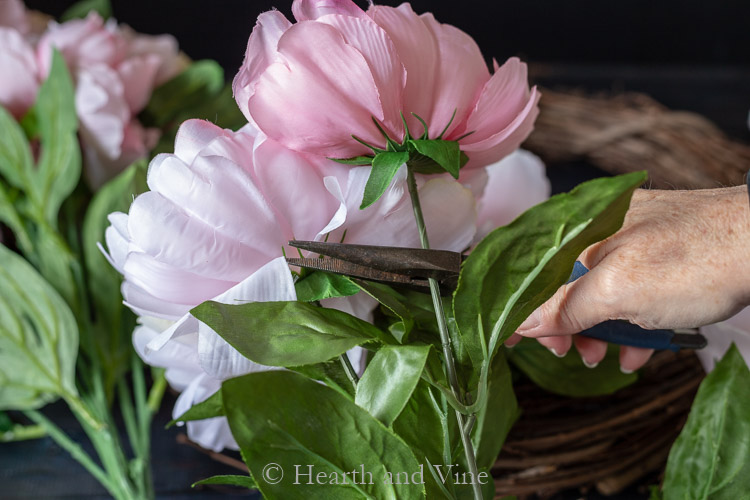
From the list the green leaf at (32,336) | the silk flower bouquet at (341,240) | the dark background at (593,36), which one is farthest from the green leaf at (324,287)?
the dark background at (593,36)

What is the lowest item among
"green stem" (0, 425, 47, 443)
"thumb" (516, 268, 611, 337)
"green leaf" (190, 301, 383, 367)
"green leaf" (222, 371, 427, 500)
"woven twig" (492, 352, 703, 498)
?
"green stem" (0, 425, 47, 443)

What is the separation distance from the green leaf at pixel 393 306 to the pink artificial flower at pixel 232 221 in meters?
0.02

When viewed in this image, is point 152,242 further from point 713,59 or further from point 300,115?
point 713,59

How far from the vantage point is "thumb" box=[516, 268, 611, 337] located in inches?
9.9

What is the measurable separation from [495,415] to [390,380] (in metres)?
0.10

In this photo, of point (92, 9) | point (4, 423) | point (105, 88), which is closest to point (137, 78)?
point (105, 88)

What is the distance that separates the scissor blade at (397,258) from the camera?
244 millimetres

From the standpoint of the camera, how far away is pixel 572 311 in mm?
263

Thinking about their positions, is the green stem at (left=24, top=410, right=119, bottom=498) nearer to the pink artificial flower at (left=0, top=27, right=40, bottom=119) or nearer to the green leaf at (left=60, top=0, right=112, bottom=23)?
the pink artificial flower at (left=0, top=27, right=40, bottom=119)

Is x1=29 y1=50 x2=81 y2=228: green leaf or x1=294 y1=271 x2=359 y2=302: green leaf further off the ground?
x1=294 y1=271 x2=359 y2=302: green leaf

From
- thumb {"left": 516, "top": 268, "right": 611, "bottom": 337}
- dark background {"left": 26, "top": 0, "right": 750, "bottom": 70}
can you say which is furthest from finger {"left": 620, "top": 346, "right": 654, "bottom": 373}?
dark background {"left": 26, "top": 0, "right": 750, "bottom": 70}

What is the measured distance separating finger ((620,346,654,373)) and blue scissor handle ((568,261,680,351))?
0.03 metres

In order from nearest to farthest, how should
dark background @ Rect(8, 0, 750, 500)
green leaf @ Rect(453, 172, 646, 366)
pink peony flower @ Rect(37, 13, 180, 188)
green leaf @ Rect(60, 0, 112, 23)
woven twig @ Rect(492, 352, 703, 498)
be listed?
1. green leaf @ Rect(453, 172, 646, 366)
2. woven twig @ Rect(492, 352, 703, 498)
3. pink peony flower @ Rect(37, 13, 180, 188)
4. green leaf @ Rect(60, 0, 112, 23)
5. dark background @ Rect(8, 0, 750, 500)

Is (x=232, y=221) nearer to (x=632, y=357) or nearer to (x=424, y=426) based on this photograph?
(x=424, y=426)
